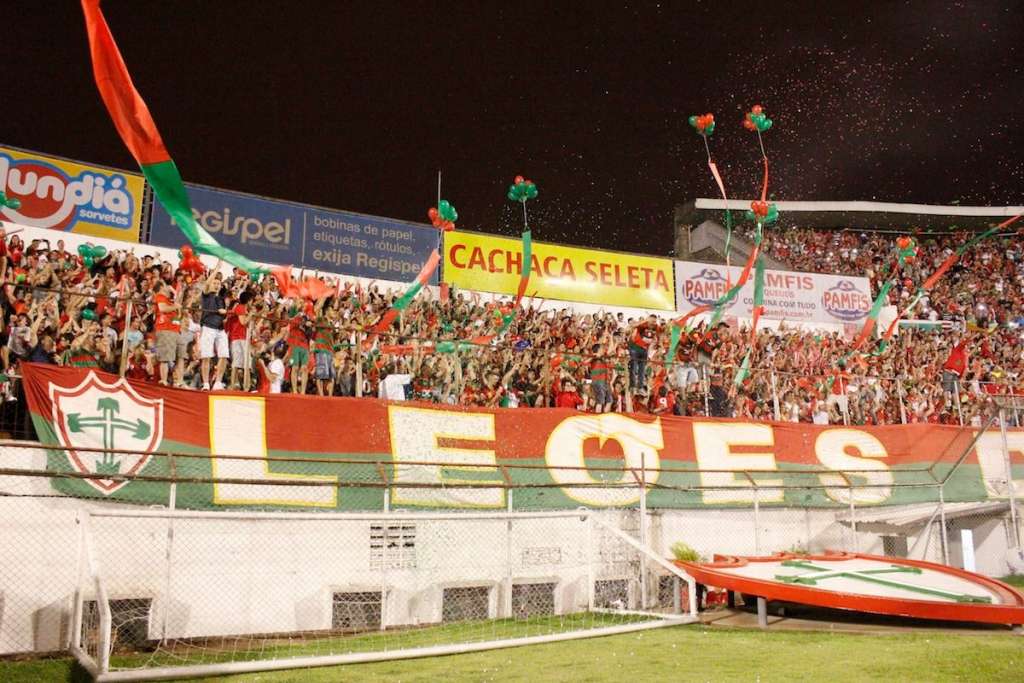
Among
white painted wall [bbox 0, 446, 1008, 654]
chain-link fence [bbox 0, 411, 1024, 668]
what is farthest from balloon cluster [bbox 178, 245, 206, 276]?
white painted wall [bbox 0, 446, 1008, 654]

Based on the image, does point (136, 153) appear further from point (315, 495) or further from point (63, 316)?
point (315, 495)

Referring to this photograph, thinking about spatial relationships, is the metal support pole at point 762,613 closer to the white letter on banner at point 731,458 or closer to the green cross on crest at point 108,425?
the white letter on banner at point 731,458

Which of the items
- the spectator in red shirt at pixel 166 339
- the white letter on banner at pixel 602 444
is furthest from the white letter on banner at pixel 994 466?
the spectator in red shirt at pixel 166 339

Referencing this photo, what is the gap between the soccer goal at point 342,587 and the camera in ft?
31.7

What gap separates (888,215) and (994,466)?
21.5 metres

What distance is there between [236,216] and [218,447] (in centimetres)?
1125

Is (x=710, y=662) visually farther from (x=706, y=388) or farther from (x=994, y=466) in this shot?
(x=994, y=466)

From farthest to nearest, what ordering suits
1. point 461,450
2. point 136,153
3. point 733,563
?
point 461,450, point 733,563, point 136,153

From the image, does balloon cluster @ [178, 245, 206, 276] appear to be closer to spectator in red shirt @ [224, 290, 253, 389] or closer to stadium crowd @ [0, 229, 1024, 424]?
stadium crowd @ [0, 229, 1024, 424]

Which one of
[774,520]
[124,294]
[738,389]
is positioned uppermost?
[124,294]

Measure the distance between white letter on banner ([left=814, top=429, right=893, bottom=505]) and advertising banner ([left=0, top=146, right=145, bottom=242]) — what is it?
53.1 feet

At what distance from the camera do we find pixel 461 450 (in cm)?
1398

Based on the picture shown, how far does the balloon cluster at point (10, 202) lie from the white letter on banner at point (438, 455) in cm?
990

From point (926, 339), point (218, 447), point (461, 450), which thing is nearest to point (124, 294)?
point (218, 447)
